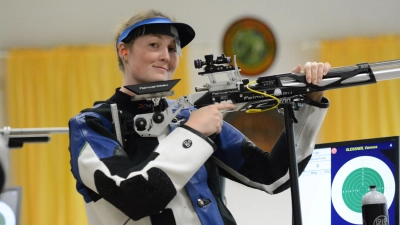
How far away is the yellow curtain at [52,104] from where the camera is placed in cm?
386

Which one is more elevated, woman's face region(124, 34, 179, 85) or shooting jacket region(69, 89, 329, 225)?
woman's face region(124, 34, 179, 85)

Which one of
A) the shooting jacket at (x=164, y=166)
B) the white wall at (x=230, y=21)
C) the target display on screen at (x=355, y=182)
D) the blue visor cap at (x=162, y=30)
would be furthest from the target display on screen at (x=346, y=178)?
the white wall at (x=230, y=21)

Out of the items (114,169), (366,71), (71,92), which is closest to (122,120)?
(114,169)

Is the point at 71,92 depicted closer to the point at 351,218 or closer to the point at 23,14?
the point at 23,14

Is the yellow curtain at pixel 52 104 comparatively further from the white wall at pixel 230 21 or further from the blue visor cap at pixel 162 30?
the blue visor cap at pixel 162 30

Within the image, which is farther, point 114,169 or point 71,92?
point 71,92

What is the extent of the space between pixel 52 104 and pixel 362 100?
2065mm

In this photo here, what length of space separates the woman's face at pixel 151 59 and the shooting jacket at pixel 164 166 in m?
0.07

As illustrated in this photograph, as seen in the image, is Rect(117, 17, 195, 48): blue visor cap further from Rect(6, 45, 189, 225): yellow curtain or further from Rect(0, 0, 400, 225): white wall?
Rect(0, 0, 400, 225): white wall

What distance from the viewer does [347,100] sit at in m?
4.09

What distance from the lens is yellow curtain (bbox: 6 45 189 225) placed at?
152 inches

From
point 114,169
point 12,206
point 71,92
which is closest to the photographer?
point 114,169

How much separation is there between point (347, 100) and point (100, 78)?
166 cm

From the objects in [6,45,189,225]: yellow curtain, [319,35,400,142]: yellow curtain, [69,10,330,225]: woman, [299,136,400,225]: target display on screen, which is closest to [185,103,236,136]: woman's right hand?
[69,10,330,225]: woman
